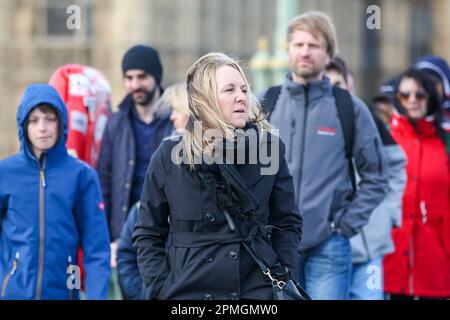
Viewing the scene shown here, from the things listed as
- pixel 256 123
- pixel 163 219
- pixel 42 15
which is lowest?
pixel 163 219

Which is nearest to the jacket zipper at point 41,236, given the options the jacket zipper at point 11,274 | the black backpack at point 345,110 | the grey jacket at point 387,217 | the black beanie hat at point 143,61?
the jacket zipper at point 11,274

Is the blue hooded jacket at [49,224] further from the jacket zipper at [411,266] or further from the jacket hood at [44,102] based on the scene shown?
the jacket zipper at [411,266]

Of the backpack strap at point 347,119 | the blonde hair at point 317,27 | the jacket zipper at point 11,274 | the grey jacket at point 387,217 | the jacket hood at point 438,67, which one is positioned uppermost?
the blonde hair at point 317,27

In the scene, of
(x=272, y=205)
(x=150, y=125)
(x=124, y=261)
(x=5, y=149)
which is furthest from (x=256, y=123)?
(x=5, y=149)

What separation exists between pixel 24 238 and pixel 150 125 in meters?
1.86

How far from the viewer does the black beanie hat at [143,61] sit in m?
8.31

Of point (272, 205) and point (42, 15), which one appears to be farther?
point (42, 15)

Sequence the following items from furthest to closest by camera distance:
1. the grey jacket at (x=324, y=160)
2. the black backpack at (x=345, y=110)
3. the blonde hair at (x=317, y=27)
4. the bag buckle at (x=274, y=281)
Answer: the blonde hair at (x=317, y=27) → the black backpack at (x=345, y=110) → the grey jacket at (x=324, y=160) → the bag buckle at (x=274, y=281)

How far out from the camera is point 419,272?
27.7 feet

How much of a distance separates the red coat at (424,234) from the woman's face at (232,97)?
11.7 ft

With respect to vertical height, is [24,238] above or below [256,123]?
below

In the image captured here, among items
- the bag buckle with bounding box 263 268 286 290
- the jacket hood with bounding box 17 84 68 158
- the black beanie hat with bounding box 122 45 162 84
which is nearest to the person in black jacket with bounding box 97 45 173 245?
the black beanie hat with bounding box 122 45 162 84

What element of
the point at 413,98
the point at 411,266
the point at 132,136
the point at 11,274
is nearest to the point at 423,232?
the point at 411,266
